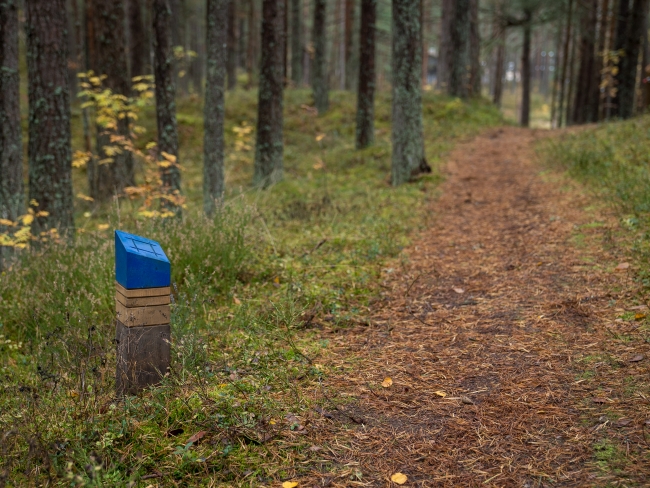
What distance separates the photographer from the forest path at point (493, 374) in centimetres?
279

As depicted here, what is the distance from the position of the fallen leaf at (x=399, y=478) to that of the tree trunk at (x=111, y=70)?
32.7 feet

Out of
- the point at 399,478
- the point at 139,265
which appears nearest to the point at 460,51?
the point at 139,265

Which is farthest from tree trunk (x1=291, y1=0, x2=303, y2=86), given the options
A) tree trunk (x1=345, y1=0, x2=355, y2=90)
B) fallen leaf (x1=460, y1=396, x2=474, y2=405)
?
fallen leaf (x1=460, y1=396, x2=474, y2=405)

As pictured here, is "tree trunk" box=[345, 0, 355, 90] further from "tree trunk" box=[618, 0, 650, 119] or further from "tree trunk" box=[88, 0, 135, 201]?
"tree trunk" box=[88, 0, 135, 201]

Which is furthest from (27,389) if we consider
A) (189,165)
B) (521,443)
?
(189,165)

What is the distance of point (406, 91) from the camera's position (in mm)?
10109

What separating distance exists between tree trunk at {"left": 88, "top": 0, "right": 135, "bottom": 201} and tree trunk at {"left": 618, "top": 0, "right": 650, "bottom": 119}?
44.3 feet

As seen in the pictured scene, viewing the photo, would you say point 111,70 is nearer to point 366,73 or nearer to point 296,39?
point 366,73

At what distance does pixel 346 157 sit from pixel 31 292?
10.0 meters

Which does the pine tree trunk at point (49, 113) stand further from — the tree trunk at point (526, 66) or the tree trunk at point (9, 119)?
the tree trunk at point (526, 66)

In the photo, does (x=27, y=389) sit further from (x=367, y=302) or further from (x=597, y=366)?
(x=597, y=366)

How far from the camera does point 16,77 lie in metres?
7.41

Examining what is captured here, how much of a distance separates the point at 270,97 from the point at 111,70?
3715 millimetres

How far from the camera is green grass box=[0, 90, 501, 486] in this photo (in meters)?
2.75
